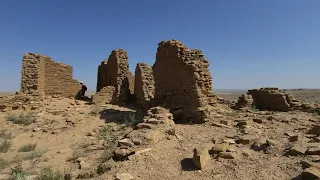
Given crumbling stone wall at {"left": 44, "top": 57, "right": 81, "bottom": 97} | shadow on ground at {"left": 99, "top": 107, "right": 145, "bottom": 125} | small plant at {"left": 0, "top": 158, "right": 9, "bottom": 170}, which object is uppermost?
crumbling stone wall at {"left": 44, "top": 57, "right": 81, "bottom": 97}

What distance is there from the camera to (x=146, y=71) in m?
15.3

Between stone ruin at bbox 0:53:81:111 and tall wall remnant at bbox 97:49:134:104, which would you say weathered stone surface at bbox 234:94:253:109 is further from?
stone ruin at bbox 0:53:81:111

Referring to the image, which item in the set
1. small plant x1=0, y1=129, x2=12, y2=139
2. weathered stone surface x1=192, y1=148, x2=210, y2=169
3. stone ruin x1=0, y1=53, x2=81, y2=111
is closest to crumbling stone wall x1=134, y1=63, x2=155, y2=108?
stone ruin x1=0, y1=53, x2=81, y2=111

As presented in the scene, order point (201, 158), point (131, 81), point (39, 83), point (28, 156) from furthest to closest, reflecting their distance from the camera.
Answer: point (131, 81) → point (39, 83) → point (28, 156) → point (201, 158)

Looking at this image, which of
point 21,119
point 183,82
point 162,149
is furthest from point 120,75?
point 162,149

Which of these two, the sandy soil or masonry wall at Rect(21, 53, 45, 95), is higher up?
masonry wall at Rect(21, 53, 45, 95)

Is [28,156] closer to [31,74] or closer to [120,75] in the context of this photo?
[31,74]

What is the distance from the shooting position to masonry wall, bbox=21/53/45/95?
1369 cm

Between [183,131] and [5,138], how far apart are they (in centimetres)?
653

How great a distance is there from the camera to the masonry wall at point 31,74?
539 inches

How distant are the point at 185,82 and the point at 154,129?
3.28 meters

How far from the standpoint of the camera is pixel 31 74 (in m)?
13.9

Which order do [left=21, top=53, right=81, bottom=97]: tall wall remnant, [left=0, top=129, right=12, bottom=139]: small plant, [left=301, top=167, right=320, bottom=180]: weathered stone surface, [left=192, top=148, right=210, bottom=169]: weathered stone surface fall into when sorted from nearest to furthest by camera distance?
[left=301, top=167, right=320, bottom=180]: weathered stone surface, [left=192, top=148, right=210, bottom=169]: weathered stone surface, [left=0, top=129, right=12, bottom=139]: small plant, [left=21, top=53, right=81, bottom=97]: tall wall remnant

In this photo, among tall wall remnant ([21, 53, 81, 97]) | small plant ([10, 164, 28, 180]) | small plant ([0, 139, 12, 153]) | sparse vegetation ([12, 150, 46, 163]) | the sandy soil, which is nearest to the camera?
the sandy soil
